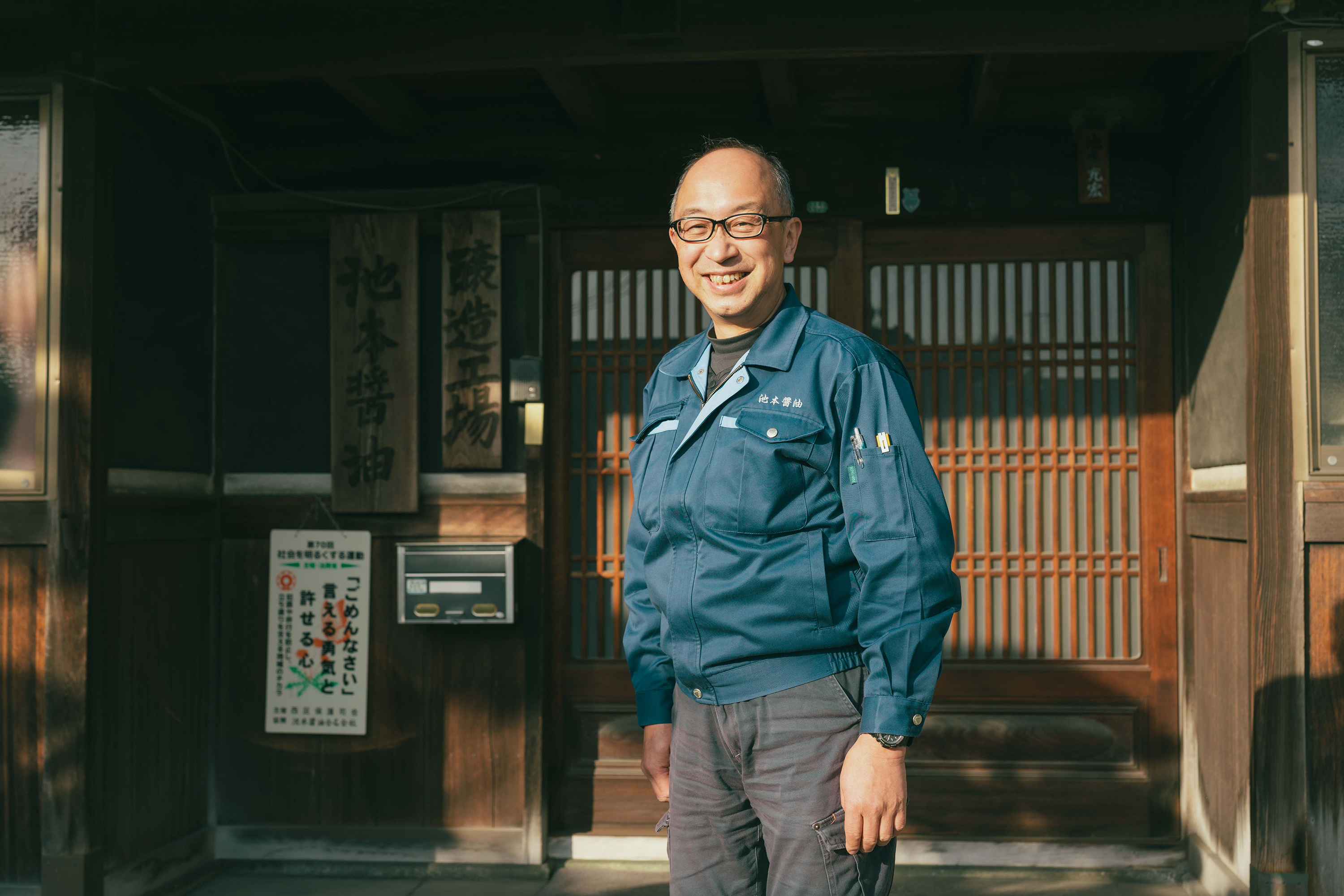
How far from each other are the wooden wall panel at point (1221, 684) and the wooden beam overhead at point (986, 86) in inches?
80.2

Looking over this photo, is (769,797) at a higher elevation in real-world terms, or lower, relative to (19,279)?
lower

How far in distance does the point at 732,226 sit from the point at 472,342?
286 cm

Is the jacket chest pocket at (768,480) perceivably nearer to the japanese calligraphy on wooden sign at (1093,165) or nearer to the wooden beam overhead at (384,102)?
the wooden beam overhead at (384,102)

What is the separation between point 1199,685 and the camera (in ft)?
14.9

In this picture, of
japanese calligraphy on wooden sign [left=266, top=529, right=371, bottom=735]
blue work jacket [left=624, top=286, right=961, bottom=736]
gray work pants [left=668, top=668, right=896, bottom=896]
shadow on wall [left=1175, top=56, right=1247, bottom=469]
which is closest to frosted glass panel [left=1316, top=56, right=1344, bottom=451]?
shadow on wall [left=1175, top=56, right=1247, bottom=469]

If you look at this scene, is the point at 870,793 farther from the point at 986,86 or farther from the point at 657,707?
the point at 986,86

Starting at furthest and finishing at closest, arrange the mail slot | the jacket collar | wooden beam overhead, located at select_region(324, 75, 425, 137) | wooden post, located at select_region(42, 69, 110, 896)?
the mail slot
wooden beam overhead, located at select_region(324, 75, 425, 137)
wooden post, located at select_region(42, 69, 110, 896)
the jacket collar

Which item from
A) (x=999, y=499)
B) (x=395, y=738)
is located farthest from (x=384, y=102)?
(x=999, y=499)

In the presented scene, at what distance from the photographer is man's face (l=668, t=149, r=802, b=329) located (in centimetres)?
212

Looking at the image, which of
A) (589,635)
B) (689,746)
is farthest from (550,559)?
(689,746)

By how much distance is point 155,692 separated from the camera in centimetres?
448

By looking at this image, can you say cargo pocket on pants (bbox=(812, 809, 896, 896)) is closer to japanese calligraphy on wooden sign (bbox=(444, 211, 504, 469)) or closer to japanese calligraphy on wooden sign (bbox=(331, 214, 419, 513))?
japanese calligraphy on wooden sign (bbox=(444, 211, 504, 469))

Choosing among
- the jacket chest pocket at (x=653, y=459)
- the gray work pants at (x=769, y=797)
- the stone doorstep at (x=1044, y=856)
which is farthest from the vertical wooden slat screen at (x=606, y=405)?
the gray work pants at (x=769, y=797)

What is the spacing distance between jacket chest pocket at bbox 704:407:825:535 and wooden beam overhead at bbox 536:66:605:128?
8.29ft
